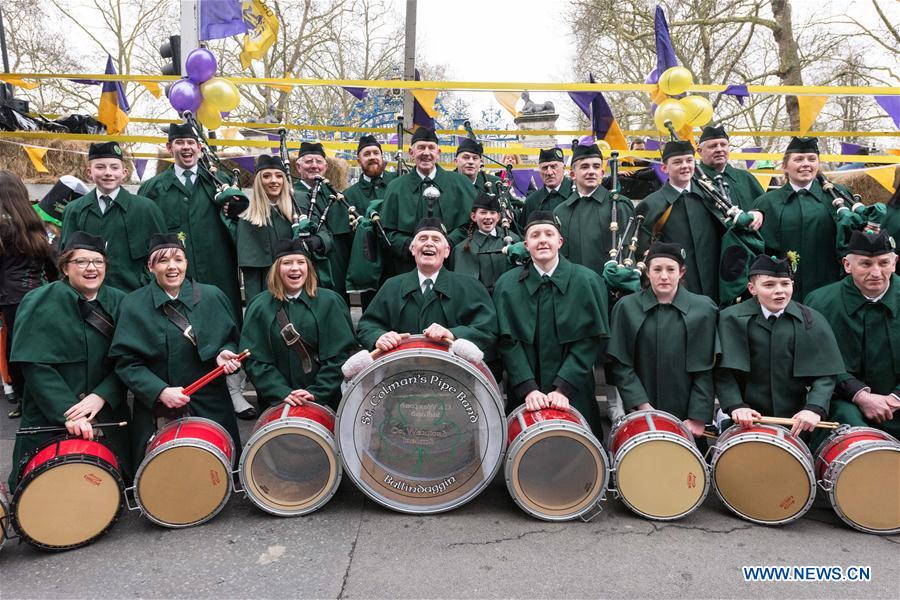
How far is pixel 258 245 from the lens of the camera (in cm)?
526

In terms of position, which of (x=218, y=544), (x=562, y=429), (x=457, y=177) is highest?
(x=457, y=177)

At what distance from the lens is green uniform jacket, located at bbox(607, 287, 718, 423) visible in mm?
4281

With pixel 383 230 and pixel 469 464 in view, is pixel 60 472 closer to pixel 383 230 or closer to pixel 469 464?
pixel 469 464

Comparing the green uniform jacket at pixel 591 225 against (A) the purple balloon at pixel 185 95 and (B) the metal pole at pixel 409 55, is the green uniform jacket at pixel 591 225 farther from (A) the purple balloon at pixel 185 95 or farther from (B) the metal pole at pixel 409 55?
(A) the purple balloon at pixel 185 95

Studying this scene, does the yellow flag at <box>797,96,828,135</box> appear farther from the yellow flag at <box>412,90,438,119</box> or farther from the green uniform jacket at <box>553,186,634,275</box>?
the yellow flag at <box>412,90,438,119</box>

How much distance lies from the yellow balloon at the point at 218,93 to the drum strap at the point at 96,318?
9.88 feet

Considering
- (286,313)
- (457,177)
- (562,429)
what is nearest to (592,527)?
(562,429)

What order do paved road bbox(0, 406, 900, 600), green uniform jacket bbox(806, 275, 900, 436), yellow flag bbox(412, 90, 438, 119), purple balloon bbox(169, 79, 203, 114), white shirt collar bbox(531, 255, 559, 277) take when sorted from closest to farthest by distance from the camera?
1. paved road bbox(0, 406, 900, 600)
2. green uniform jacket bbox(806, 275, 900, 436)
3. white shirt collar bbox(531, 255, 559, 277)
4. purple balloon bbox(169, 79, 203, 114)
5. yellow flag bbox(412, 90, 438, 119)

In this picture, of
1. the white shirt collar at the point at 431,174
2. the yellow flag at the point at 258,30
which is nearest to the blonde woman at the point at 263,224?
the white shirt collar at the point at 431,174

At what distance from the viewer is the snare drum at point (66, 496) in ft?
11.4

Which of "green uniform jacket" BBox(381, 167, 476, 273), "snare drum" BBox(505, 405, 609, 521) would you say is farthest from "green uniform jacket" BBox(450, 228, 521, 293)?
"snare drum" BBox(505, 405, 609, 521)

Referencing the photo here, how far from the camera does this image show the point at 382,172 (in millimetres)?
6375

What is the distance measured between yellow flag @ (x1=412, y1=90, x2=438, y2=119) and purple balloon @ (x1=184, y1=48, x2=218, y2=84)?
199 centimetres

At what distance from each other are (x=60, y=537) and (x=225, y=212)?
9.09 ft
